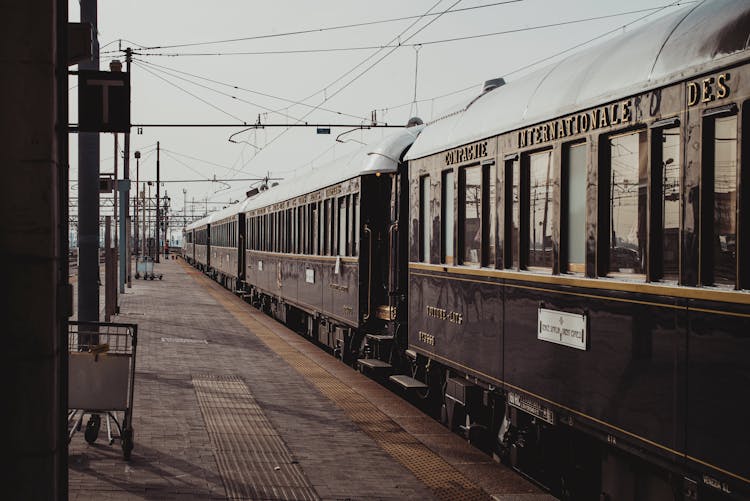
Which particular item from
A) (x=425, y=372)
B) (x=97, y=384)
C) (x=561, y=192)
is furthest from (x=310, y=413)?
(x=561, y=192)


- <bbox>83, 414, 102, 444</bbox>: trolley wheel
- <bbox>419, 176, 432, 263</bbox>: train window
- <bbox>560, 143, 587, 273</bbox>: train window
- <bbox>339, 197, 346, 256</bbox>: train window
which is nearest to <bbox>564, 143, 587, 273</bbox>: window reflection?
<bbox>560, 143, 587, 273</bbox>: train window

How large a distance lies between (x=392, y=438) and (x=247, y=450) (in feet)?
5.36

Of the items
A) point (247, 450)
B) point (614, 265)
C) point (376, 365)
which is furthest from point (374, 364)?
point (614, 265)

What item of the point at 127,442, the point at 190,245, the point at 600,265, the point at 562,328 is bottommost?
the point at 127,442

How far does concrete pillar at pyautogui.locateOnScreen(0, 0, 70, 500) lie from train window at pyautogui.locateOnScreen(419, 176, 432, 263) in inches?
238

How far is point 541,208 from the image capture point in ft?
24.2

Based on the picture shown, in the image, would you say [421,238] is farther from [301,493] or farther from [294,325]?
[294,325]

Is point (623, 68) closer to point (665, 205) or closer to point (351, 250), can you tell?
point (665, 205)

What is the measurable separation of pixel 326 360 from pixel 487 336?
8460 mm

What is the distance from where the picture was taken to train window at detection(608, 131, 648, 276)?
585cm

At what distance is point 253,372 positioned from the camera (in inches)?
558

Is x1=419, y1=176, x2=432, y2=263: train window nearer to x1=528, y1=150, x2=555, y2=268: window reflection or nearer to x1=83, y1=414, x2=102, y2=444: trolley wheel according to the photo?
x1=528, y1=150, x2=555, y2=268: window reflection

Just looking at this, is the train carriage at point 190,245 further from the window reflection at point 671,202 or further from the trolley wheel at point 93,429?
the window reflection at point 671,202

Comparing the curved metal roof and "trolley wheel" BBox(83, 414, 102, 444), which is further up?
the curved metal roof
